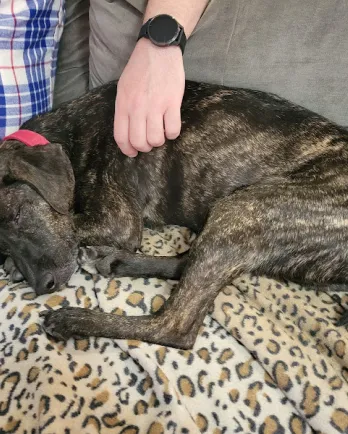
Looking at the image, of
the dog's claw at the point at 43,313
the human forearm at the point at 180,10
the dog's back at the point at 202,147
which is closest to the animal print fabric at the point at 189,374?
the dog's claw at the point at 43,313

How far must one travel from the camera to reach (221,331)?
2.05 m

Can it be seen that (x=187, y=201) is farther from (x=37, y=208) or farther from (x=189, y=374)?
(x=189, y=374)

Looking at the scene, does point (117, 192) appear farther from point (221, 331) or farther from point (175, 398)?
point (175, 398)

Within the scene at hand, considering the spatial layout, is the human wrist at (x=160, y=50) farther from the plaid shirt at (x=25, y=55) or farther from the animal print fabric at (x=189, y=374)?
the animal print fabric at (x=189, y=374)

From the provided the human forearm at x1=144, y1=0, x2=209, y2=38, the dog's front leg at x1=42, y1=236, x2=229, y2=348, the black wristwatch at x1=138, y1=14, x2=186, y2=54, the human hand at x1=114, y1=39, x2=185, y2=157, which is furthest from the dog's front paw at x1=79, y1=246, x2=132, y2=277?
the human forearm at x1=144, y1=0, x2=209, y2=38

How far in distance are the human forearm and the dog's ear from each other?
3.01 ft

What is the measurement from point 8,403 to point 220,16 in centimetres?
227

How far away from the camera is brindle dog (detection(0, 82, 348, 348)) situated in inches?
87.4

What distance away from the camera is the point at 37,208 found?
2.46 m

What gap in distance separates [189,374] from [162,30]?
170 centimetres

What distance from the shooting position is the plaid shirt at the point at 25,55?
267 cm

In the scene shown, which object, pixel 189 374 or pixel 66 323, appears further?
pixel 66 323

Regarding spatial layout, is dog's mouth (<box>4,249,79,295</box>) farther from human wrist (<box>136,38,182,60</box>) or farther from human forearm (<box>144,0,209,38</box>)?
human forearm (<box>144,0,209,38</box>)

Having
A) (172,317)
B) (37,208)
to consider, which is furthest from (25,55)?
(172,317)
